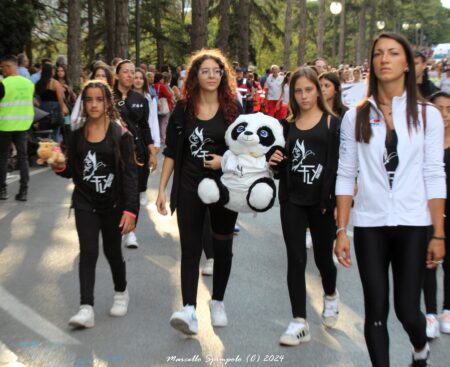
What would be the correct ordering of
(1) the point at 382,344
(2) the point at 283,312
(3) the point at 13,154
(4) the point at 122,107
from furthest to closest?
(3) the point at 13,154
(4) the point at 122,107
(2) the point at 283,312
(1) the point at 382,344

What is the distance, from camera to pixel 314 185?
4930 millimetres

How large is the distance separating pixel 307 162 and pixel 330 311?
116 cm

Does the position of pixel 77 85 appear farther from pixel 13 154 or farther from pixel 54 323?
pixel 54 323

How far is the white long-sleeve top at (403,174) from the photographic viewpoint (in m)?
3.73

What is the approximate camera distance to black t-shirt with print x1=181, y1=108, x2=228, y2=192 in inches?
197

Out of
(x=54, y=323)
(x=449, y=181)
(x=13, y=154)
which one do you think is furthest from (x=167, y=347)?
(x=13, y=154)

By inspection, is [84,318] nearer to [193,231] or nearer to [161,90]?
[193,231]

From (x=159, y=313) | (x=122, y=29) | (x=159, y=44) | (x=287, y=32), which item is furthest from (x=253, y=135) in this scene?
(x=159, y=44)

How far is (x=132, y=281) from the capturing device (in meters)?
6.46

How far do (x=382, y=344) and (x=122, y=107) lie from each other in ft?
15.3

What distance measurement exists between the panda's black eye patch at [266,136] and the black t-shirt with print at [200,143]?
0.29 meters

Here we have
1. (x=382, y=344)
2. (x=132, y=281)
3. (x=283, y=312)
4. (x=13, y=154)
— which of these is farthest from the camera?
(x=13, y=154)

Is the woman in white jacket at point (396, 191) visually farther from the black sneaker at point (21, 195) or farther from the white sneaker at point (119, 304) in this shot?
the black sneaker at point (21, 195)

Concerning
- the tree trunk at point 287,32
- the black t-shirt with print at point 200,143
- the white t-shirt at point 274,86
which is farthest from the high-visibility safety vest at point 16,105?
the tree trunk at point 287,32
